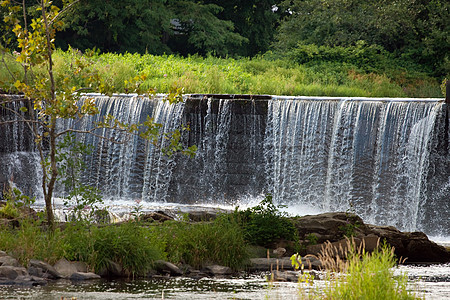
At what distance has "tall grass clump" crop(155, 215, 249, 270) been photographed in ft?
36.9

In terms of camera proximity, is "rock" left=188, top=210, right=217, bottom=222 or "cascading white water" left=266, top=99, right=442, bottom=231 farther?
"cascading white water" left=266, top=99, right=442, bottom=231

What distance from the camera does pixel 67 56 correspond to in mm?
26016

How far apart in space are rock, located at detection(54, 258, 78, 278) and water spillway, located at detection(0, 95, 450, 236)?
327 inches

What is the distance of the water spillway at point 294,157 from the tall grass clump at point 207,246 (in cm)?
690

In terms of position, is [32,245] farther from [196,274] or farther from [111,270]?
[196,274]

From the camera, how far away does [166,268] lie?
1083 cm

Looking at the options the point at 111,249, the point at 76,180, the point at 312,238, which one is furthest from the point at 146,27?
the point at 111,249

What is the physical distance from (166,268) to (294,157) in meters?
8.69

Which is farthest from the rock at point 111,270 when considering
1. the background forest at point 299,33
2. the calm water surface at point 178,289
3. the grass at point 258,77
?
the background forest at point 299,33

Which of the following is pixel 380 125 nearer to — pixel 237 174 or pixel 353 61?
pixel 237 174

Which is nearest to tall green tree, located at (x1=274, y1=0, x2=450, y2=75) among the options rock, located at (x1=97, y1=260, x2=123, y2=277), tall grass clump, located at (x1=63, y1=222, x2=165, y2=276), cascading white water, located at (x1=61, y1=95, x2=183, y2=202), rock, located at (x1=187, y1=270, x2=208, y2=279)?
cascading white water, located at (x1=61, y1=95, x2=183, y2=202)

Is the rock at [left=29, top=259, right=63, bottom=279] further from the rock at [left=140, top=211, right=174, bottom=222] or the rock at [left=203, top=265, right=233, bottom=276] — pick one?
the rock at [left=140, top=211, right=174, bottom=222]

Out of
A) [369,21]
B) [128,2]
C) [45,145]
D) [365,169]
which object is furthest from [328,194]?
[128,2]

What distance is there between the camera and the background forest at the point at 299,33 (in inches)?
1029
